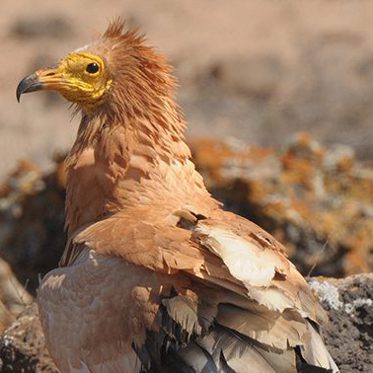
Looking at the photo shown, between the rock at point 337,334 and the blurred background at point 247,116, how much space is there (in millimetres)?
936

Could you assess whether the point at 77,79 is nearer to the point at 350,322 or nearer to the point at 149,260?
the point at 149,260

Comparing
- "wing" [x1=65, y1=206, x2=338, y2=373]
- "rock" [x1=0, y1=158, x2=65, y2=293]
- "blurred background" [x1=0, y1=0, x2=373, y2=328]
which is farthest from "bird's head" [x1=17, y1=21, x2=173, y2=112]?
"rock" [x1=0, y1=158, x2=65, y2=293]

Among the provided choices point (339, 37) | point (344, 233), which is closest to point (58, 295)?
point (344, 233)

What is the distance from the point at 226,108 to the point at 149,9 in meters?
6.30

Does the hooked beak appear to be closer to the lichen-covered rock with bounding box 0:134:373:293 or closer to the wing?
the wing

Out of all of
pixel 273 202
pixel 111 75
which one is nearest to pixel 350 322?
pixel 111 75

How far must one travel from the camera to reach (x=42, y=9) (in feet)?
86.0

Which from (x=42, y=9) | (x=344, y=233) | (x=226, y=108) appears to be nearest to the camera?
(x=344, y=233)

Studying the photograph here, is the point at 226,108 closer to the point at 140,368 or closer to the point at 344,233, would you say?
the point at 344,233

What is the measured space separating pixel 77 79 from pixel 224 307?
1.93m

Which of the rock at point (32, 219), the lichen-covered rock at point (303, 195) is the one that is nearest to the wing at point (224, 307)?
the lichen-covered rock at point (303, 195)

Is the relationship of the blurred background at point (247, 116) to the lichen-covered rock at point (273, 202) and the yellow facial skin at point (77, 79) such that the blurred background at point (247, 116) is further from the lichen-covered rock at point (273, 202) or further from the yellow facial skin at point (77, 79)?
the yellow facial skin at point (77, 79)

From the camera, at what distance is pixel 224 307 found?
5207 mm

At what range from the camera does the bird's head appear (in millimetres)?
6559
